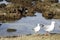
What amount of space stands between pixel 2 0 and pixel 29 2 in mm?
7302

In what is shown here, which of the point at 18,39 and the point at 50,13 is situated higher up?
the point at 18,39

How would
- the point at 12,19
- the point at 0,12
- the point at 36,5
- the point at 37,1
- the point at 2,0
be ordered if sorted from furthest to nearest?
the point at 2,0 → the point at 37,1 → the point at 36,5 → the point at 0,12 → the point at 12,19

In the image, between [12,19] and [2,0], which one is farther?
[2,0]

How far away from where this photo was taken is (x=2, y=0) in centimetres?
4462

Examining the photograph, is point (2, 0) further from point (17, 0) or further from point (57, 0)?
point (57, 0)

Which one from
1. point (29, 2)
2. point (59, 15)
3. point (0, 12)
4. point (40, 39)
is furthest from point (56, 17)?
point (40, 39)

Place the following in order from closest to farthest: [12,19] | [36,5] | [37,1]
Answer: [12,19], [36,5], [37,1]

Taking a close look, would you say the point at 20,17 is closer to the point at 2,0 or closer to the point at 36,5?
the point at 36,5

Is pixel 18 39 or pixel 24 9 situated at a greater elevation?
pixel 18 39

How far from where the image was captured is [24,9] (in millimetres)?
34219

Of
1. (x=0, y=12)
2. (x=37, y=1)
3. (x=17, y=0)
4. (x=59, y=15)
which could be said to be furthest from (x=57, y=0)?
(x=0, y=12)

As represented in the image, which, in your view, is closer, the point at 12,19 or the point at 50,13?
the point at 12,19

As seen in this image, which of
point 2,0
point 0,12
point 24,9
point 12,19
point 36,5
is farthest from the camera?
point 2,0

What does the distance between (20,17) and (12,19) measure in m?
1.60
